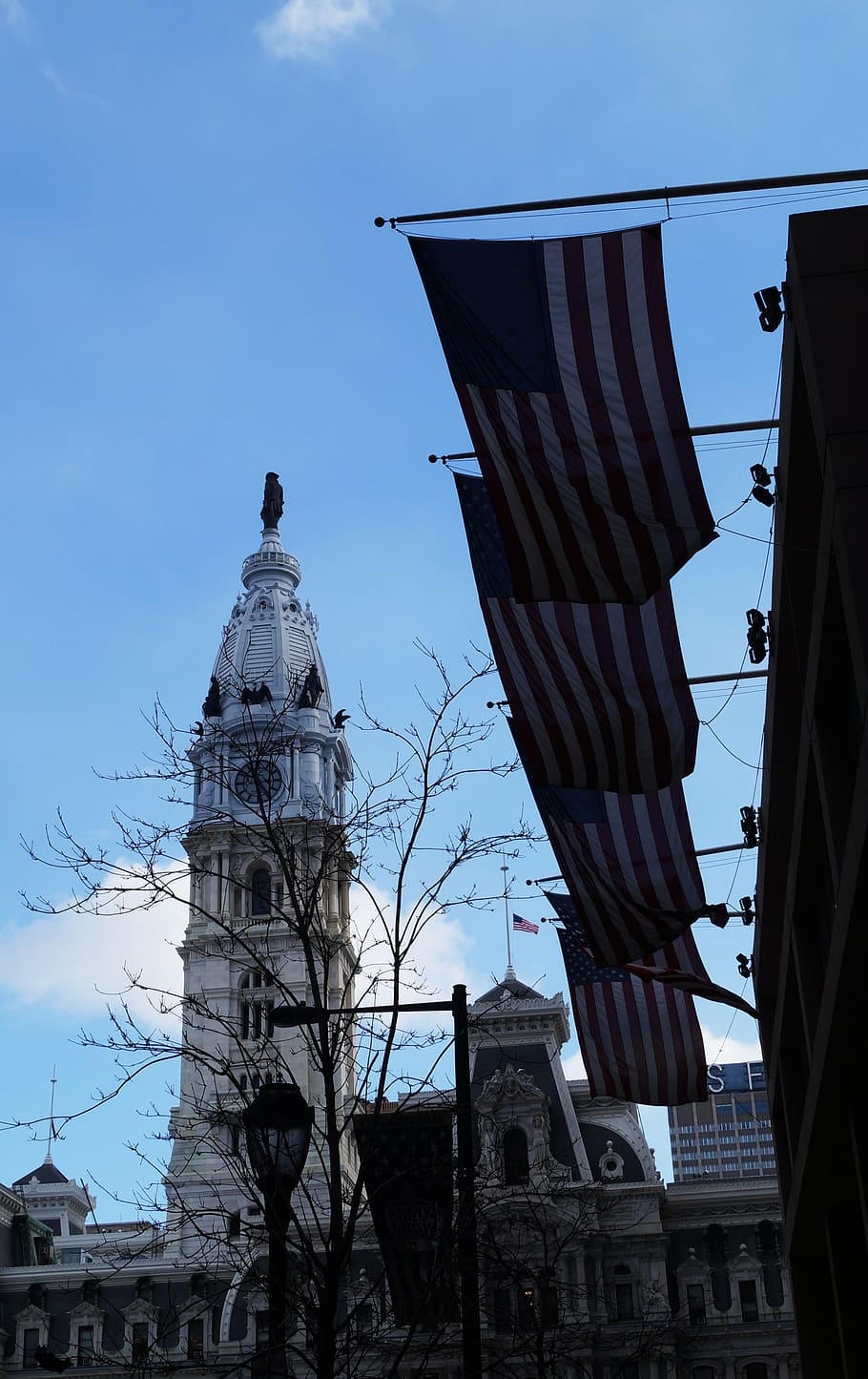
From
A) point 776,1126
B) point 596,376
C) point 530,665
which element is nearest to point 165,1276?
point 776,1126

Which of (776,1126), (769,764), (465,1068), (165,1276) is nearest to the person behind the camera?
(465,1068)

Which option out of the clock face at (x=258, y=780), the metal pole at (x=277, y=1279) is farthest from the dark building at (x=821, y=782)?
the metal pole at (x=277, y=1279)

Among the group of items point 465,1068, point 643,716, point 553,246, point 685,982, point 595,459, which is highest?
point 553,246

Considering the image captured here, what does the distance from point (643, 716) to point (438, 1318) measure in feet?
22.9

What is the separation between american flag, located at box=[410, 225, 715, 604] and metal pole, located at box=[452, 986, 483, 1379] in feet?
15.3

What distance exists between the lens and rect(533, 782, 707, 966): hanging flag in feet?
71.9

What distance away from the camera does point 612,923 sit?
21.9 meters

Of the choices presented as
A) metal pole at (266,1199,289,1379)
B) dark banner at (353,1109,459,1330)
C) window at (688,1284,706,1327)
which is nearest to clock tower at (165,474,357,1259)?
window at (688,1284,706,1327)

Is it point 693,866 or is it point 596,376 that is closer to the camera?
point 596,376

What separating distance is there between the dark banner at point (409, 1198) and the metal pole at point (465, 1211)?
0.91 feet

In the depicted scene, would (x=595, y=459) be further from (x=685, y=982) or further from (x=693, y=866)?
(x=685, y=982)

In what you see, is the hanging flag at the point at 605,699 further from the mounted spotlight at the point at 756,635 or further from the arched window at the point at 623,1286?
the arched window at the point at 623,1286

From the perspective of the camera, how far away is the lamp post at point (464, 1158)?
15.9m

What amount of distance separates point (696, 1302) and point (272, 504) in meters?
A: 71.3
